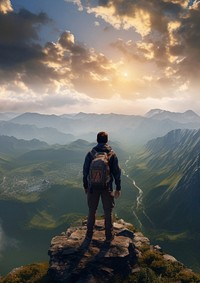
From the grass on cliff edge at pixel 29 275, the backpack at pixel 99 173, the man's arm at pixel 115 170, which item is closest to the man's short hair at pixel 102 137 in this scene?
the man's arm at pixel 115 170

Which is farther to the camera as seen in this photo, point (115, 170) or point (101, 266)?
point (115, 170)

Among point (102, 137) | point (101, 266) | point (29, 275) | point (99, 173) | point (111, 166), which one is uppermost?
point (102, 137)

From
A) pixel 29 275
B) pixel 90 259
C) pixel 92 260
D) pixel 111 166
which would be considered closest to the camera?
pixel 92 260

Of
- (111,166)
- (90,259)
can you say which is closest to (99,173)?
(111,166)

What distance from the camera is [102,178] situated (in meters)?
22.2

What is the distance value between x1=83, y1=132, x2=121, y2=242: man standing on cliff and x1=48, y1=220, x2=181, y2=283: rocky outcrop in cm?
106

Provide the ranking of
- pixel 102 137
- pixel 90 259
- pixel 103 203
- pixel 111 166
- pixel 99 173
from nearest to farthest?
pixel 90 259
pixel 99 173
pixel 111 166
pixel 103 203
pixel 102 137

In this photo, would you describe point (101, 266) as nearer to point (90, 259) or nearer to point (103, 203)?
point (90, 259)

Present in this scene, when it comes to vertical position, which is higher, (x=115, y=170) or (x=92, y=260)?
(x=115, y=170)

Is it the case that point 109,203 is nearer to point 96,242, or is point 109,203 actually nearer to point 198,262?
point 96,242

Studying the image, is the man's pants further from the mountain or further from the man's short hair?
the man's short hair

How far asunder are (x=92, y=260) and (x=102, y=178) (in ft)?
20.2

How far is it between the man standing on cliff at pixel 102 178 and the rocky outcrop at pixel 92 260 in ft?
3.49

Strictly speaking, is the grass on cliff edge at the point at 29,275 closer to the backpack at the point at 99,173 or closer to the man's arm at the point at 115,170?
the backpack at the point at 99,173
